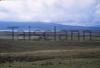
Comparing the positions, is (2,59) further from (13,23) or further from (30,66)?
(13,23)

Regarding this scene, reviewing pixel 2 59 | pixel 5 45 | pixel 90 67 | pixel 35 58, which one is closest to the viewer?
pixel 90 67

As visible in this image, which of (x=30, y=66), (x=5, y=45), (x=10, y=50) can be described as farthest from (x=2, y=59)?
(x=5, y=45)

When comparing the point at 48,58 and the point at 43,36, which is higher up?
the point at 43,36

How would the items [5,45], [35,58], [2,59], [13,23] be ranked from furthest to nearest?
[13,23] → [5,45] → [35,58] → [2,59]

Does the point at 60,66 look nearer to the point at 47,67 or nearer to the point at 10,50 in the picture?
the point at 47,67

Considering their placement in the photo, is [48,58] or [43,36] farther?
[43,36]

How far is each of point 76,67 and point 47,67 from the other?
1932 millimetres

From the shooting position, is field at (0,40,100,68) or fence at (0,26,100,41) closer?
field at (0,40,100,68)

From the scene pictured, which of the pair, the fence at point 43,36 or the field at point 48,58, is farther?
the fence at point 43,36

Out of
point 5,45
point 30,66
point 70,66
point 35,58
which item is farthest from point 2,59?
point 5,45

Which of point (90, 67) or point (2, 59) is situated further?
point (2, 59)

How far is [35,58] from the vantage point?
30.2m

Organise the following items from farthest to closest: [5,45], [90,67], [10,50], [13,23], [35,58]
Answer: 1. [13,23]
2. [5,45]
3. [10,50]
4. [35,58]
5. [90,67]

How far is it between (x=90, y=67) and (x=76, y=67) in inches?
36.3
